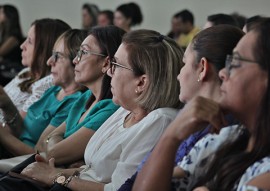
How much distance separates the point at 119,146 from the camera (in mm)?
2207

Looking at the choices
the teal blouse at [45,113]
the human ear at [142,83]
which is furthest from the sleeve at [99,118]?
the teal blouse at [45,113]

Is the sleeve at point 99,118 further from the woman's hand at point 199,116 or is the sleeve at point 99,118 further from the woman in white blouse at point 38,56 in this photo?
the woman's hand at point 199,116

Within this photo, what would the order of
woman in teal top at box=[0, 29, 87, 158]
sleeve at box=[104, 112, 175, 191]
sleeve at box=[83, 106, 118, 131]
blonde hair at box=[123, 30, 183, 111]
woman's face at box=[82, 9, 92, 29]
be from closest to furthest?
sleeve at box=[104, 112, 175, 191] → blonde hair at box=[123, 30, 183, 111] → sleeve at box=[83, 106, 118, 131] → woman in teal top at box=[0, 29, 87, 158] → woman's face at box=[82, 9, 92, 29]

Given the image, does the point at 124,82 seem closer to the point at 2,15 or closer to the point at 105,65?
the point at 105,65

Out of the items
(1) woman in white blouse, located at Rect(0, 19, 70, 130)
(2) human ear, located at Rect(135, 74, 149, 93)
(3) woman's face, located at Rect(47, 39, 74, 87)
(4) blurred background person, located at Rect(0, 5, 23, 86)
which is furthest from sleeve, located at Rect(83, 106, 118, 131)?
(4) blurred background person, located at Rect(0, 5, 23, 86)

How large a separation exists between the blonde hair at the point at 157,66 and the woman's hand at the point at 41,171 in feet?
1.45

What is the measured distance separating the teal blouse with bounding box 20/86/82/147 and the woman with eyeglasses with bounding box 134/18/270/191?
5.07 ft

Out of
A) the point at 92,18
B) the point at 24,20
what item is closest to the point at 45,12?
the point at 24,20

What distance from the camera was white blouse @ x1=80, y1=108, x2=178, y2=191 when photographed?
2078 millimetres

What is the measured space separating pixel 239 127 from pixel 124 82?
764 mm

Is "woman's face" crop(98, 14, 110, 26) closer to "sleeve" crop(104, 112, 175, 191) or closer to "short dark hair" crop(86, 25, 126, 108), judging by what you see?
"short dark hair" crop(86, 25, 126, 108)

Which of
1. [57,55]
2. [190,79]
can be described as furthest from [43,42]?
[190,79]

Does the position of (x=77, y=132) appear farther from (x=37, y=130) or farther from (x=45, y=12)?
(x=45, y=12)

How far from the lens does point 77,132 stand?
2639mm
